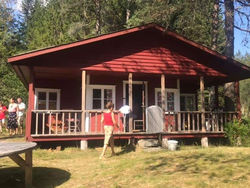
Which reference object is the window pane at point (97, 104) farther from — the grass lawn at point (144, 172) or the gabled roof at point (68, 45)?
the grass lawn at point (144, 172)

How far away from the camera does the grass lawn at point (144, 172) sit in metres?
6.17

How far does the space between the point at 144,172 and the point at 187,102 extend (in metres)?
11.4

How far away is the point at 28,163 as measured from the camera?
258 inches

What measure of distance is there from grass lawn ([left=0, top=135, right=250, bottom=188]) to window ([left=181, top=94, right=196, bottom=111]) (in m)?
8.78

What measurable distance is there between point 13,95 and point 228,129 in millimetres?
25150

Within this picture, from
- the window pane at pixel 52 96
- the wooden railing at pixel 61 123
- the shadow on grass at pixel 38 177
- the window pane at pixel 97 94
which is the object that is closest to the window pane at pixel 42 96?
the window pane at pixel 52 96

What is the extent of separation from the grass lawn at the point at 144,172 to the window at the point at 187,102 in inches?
346

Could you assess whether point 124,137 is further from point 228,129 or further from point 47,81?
point 47,81

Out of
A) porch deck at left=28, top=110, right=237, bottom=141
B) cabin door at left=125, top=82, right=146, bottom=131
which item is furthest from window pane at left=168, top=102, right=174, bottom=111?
porch deck at left=28, top=110, right=237, bottom=141

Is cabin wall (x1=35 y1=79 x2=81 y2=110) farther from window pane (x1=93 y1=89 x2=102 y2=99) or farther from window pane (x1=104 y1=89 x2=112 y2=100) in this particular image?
window pane (x1=104 y1=89 x2=112 y2=100)

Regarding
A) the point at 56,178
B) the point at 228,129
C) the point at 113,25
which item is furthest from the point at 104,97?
the point at 113,25

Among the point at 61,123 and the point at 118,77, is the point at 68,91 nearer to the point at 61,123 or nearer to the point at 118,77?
the point at 61,123

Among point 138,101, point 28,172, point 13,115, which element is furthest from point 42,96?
point 28,172

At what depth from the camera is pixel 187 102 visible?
58.6ft
